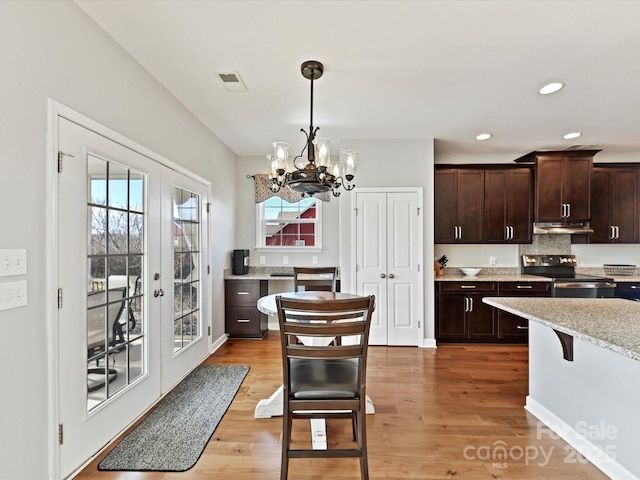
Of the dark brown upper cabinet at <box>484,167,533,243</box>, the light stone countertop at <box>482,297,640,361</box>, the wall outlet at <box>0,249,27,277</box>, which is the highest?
the dark brown upper cabinet at <box>484,167,533,243</box>

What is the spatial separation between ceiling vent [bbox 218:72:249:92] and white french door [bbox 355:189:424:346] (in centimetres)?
190

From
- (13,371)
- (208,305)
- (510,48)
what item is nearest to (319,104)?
(510,48)

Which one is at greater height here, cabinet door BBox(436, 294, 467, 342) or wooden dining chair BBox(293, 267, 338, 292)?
wooden dining chair BBox(293, 267, 338, 292)

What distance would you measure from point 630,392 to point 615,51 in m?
2.18

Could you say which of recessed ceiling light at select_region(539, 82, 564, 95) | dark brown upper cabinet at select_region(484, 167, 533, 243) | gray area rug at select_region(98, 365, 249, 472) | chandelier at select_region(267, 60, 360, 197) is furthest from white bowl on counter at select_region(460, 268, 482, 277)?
gray area rug at select_region(98, 365, 249, 472)

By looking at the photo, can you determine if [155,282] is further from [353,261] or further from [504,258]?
[504,258]

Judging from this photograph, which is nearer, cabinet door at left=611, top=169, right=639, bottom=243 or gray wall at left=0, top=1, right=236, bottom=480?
gray wall at left=0, top=1, right=236, bottom=480

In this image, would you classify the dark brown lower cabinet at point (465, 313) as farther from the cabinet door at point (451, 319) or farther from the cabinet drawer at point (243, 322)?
the cabinet drawer at point (243, 322)

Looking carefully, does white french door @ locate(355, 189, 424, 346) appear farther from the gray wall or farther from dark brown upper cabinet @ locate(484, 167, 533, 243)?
the gray wall

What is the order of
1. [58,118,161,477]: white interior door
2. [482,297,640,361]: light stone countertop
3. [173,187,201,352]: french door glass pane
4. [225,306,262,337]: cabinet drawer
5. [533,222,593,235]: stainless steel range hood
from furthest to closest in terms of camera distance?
[533,222,593,235]: stainless steel range hood → [225,306,262,337]: cabinet drawer → [173,187,201,352]: french door glass pane → [58,118,161,477]: white interior door → [482,297,640,361]: light stone countertop

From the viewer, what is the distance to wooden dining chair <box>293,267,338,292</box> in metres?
3.36

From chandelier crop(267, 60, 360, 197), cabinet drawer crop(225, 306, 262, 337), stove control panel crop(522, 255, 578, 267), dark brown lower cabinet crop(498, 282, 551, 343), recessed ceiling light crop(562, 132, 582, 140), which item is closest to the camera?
chandelier crop(267, 60, 360, 197)

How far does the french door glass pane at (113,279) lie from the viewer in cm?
199

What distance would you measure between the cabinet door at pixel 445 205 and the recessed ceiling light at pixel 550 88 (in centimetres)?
Result: 176
